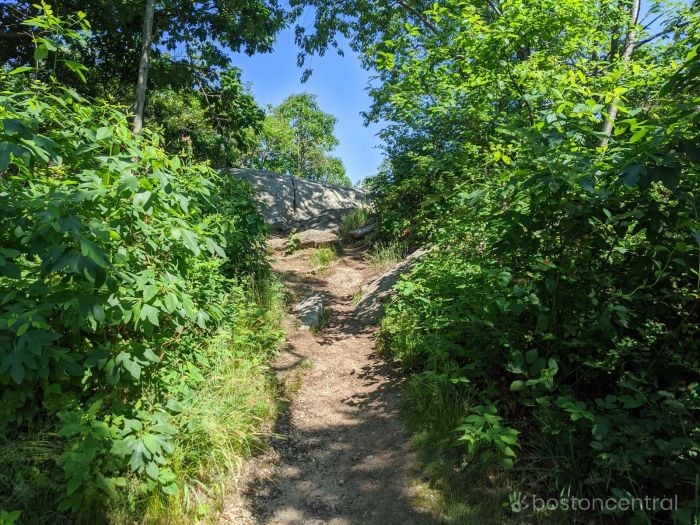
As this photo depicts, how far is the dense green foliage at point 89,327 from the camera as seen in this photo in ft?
7.50

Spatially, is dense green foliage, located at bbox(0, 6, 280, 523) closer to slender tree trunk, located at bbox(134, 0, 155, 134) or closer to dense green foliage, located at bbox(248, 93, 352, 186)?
slender tree trunk, located at bbox(134, 0, 155, 134)

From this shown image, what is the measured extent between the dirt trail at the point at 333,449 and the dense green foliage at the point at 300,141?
28054mm

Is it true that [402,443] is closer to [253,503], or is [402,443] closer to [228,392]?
[253,503]

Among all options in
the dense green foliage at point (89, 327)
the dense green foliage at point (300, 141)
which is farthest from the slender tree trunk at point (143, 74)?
the dense green foliage at point (300, 141)

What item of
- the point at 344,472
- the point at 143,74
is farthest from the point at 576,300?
the point at 143,74

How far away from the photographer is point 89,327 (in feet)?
8.73

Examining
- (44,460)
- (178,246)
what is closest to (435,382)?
(178,246)

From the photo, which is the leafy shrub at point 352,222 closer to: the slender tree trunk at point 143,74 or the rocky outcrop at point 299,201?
the rocky outcrop at point 299,201

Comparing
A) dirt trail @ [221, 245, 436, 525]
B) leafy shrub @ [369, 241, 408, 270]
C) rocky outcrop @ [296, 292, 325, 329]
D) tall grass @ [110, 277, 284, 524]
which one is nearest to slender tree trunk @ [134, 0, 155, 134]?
tall grass @ [110, 277, 284, 524]

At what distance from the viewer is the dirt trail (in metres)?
3.08

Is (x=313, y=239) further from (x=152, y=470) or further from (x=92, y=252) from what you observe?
(x=92, y=252)

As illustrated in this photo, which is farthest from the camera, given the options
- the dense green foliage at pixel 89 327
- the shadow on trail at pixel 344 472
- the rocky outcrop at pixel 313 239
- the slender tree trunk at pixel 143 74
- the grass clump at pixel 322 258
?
the rocky outcrop at pixel 313 239

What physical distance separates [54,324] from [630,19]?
286 inches

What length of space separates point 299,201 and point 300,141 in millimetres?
21943
